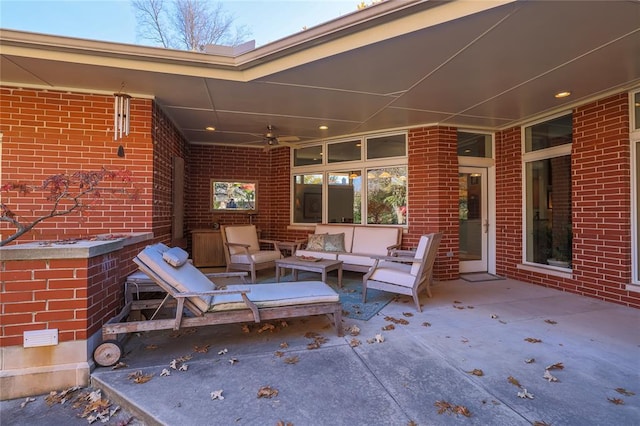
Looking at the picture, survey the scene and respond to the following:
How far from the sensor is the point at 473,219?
18.8 feet

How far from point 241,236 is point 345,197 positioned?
2.26 m

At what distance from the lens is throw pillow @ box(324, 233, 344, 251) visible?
555cm

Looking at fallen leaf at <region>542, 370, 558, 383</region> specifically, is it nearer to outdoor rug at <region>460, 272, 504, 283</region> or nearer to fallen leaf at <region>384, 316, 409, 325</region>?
fallen leaf at <region>384, 316, 409, 325</region>

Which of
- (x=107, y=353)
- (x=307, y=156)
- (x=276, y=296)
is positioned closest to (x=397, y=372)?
(x=276, y=296)

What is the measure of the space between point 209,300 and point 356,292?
2395 millimetres

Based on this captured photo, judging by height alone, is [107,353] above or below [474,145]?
below

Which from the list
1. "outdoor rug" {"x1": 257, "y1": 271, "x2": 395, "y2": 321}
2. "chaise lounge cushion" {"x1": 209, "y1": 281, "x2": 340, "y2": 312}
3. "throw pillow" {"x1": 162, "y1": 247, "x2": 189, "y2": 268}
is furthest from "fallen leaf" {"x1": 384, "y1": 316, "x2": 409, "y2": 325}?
"throw pillow" {"x1": 162, "y1": 247, "x2": 189, "y2": 268}

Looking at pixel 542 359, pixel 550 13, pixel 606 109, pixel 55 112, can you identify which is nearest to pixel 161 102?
pixel 55 112

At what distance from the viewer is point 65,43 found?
2734 mm

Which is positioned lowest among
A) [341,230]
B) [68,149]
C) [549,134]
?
[341,230]

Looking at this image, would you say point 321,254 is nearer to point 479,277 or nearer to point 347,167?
point 347,167

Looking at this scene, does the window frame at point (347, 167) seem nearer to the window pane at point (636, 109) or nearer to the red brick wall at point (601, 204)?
the red brick wall at point (601, 204)

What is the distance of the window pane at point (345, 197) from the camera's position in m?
6.26

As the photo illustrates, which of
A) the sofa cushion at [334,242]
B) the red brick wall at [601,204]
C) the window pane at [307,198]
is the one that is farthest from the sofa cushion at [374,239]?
the red brick wall at [601,204]
